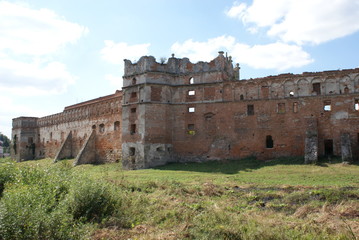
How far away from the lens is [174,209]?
10773 millimetres

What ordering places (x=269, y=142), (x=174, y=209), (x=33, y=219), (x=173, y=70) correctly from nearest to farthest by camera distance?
(x=33, y=219) → (x=174, y=209) → (x=269, y=142) → (x=173, y=70)

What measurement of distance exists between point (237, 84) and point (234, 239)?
17176mm

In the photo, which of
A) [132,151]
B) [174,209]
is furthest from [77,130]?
[174,209]

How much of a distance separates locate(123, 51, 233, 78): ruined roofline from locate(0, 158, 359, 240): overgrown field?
1201 centimetres

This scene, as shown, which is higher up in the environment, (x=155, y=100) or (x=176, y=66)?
(x=176, y=66)

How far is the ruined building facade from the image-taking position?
21219 millimetres

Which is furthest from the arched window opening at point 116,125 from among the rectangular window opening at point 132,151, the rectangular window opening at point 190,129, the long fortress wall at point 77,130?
the rectangular window opening at point 190,129

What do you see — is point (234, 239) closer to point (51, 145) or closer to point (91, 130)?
point (91, 130)

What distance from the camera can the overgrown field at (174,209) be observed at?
8.12m

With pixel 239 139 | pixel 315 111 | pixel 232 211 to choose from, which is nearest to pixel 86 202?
pixel 232 211

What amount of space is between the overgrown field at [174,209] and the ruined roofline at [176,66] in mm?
12007

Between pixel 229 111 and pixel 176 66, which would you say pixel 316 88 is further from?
pixel 176 66

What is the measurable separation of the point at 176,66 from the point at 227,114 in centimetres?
601

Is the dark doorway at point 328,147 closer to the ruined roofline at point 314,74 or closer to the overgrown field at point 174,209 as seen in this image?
the ruined roofline at point 314,74
